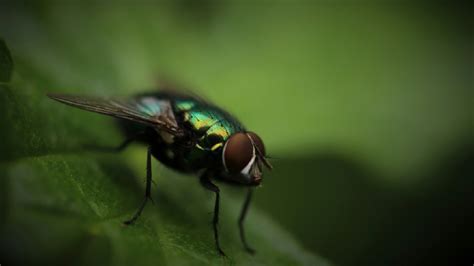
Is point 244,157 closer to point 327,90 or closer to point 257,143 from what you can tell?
point 257,143

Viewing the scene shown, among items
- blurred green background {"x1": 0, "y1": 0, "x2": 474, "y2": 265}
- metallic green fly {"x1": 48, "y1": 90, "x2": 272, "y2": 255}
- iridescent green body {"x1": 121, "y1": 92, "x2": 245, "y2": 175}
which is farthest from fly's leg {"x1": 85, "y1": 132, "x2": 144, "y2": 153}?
blurred green background {"x1": 0, "y1": 0, "x2": 474, "y2": 265}

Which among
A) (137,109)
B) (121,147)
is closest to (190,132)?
(137,109)

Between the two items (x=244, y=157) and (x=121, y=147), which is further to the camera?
(x=121, y=147)

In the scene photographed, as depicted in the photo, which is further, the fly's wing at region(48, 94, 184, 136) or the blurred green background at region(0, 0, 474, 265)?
the blurred green background at region(0, 0, 474, 265)

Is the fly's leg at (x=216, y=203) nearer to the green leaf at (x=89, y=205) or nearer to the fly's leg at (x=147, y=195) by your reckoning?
the green leaf at (x=89, y=205)

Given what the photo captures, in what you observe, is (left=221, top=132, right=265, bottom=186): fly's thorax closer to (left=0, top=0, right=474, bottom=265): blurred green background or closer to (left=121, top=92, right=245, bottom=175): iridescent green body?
(left=121, top=92, right=245, bottom=175): iridescent green body

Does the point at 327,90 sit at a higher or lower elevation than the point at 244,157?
higher

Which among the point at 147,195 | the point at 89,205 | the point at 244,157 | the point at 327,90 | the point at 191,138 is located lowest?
the point at 147,195
